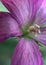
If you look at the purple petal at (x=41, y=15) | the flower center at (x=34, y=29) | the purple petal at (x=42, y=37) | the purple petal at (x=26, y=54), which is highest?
the purple petal at (x=41, y=15)

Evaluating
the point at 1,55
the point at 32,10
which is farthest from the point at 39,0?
the point at 1,55

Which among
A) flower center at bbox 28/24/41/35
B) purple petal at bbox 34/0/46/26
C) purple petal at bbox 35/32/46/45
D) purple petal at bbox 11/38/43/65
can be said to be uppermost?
purple petal at bbox 34/0/46/26

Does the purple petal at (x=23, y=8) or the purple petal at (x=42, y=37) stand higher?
the purple petal at (x=23, y=8)

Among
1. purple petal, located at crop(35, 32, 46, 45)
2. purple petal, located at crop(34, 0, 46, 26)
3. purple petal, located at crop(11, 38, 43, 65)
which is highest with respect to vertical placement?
purple petal, located at crop(34, 0, 46, 26)

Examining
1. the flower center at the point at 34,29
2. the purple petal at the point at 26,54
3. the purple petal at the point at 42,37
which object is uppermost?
the flower center at the point at 34,29

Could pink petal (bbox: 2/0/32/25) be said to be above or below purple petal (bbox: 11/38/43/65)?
above

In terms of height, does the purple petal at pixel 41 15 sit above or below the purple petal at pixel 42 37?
above
